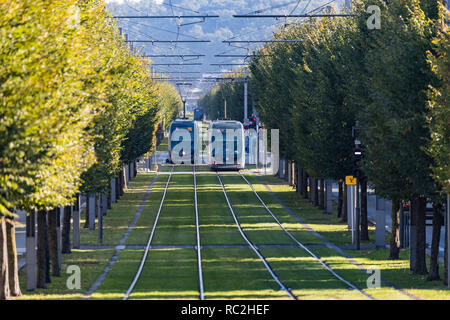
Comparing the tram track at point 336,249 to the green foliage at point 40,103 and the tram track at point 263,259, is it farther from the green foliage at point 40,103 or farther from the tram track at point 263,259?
the green foliage at point 40,103

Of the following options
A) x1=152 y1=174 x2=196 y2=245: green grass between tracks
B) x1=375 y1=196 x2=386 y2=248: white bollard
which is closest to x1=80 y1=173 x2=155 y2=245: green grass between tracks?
x1=152 y1=174 x2=196 y2=245: green grass between tracks

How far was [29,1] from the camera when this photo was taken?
18.7 meters

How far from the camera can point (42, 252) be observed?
27.4 meters

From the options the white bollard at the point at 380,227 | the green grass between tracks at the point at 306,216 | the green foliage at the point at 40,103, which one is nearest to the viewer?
the green foliage at the point at 40,103

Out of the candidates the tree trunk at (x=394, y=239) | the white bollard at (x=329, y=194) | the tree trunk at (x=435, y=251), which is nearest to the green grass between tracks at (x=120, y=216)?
the white bollard at (x=329, y=194)

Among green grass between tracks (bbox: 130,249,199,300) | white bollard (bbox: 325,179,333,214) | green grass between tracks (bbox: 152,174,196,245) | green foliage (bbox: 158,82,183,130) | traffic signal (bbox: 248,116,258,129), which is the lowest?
green grass between tracks (bbox: 130,249,199,300)

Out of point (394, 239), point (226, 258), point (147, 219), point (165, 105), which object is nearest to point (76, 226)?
point (226, 258)

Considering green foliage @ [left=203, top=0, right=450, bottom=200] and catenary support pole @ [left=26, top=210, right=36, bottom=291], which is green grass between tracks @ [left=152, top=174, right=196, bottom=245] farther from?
catenary support pole @ [left=26, top=210, right=36, bottom=291]

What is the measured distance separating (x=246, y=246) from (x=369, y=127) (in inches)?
365

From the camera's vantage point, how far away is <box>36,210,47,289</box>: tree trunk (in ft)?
88.4

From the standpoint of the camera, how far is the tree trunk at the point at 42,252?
2695 cm

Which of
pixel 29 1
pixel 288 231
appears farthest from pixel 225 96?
pixel 29 1

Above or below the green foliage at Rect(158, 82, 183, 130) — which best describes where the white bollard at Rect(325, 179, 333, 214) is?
below

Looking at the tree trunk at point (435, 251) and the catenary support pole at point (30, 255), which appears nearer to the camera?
the catenary support pole at point (30, 255)
